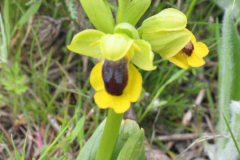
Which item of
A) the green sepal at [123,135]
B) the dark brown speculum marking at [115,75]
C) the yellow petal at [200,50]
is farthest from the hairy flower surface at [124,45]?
the green sepal at [123,135]

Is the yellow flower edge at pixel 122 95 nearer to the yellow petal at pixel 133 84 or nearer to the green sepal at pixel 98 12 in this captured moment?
the yellow petal at pixel 133 84

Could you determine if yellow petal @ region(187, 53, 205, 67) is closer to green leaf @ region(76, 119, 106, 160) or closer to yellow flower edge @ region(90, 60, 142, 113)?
yellow flower edge @ region(90, 60, 142, 113)

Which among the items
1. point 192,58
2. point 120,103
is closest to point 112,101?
point 120,103

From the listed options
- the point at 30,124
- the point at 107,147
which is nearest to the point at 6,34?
the point at 30,124

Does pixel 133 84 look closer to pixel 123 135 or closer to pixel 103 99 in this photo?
pixel 103 99

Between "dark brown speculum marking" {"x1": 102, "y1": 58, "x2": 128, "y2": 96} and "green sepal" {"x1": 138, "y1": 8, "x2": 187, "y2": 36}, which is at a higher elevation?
"green sepal" {"x1": 138, "y1": 8, "x2": 187, "y2": 36}

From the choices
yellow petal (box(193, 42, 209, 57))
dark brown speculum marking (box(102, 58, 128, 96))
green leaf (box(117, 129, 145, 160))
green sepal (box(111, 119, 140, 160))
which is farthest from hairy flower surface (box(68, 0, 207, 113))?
green sepal (box(111, 119, 140, 160))
